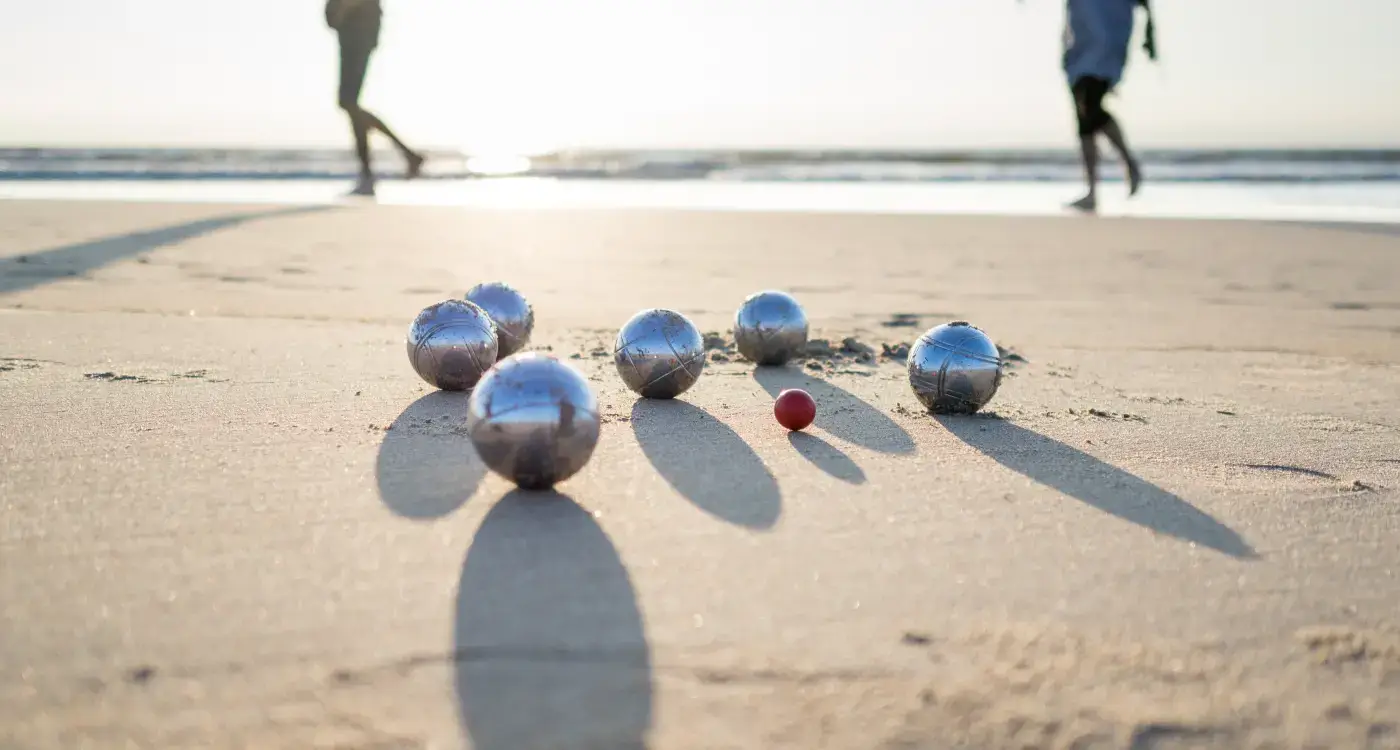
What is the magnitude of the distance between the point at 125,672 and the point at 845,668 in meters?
1.29

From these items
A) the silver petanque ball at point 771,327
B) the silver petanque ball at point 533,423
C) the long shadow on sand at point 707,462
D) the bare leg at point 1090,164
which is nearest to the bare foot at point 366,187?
the bare leg at point 1090,164

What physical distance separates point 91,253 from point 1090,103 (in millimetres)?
9009

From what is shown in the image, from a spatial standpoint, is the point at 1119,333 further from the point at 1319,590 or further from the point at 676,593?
the point at 676,593

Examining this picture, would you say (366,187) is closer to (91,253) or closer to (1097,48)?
(91,253)

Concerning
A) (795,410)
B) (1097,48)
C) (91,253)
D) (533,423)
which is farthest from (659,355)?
(1097,48)

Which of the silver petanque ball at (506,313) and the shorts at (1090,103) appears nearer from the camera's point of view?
the silver petanque ball at (506,313)

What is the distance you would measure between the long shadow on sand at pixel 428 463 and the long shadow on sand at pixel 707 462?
58 centimetres

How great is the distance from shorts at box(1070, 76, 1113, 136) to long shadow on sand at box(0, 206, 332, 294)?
27.0 feet

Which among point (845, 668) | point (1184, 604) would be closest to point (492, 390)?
point (845, 668)

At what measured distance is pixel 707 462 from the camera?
10.5 feet

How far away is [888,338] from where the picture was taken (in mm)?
5438

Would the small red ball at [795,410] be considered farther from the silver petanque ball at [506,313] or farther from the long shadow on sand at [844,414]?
the silver petanque ball at [506,313]

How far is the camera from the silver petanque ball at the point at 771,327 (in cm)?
461

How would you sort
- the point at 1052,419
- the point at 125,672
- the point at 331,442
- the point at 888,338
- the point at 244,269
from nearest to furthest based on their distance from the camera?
the point at 125,672 < the point at 331,442 < the point at 1052,419 < the point at 888,338 < the point at 244,269
